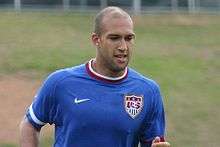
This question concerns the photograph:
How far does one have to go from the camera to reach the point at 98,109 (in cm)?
384

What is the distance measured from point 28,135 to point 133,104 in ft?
2.18

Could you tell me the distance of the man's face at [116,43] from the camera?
3773mm

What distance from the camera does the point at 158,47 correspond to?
22125 millimetres

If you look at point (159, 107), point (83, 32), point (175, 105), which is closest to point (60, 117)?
point (159, 107)

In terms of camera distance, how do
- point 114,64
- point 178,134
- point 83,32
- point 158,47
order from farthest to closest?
point 83,32, point 158,47, point 178,134, point 114,64

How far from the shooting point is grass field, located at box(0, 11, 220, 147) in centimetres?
1387

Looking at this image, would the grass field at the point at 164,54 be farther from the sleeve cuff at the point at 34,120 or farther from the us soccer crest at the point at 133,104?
the us soccer crest at the point at 133,104

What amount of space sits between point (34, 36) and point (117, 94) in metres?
19.5

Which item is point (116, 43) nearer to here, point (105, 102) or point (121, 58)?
point (121, 58)

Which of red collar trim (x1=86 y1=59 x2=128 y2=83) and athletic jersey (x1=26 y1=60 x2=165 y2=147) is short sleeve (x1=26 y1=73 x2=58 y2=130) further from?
red collar trim (x1=86 y1=59 x2=128 y2=83)

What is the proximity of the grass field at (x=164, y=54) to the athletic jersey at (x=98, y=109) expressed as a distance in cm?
825

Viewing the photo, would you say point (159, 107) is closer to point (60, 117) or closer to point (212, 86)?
point (60, 117)

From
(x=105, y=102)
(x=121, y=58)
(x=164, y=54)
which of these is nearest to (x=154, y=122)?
(x=105, y=102)

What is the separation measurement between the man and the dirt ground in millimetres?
8585
